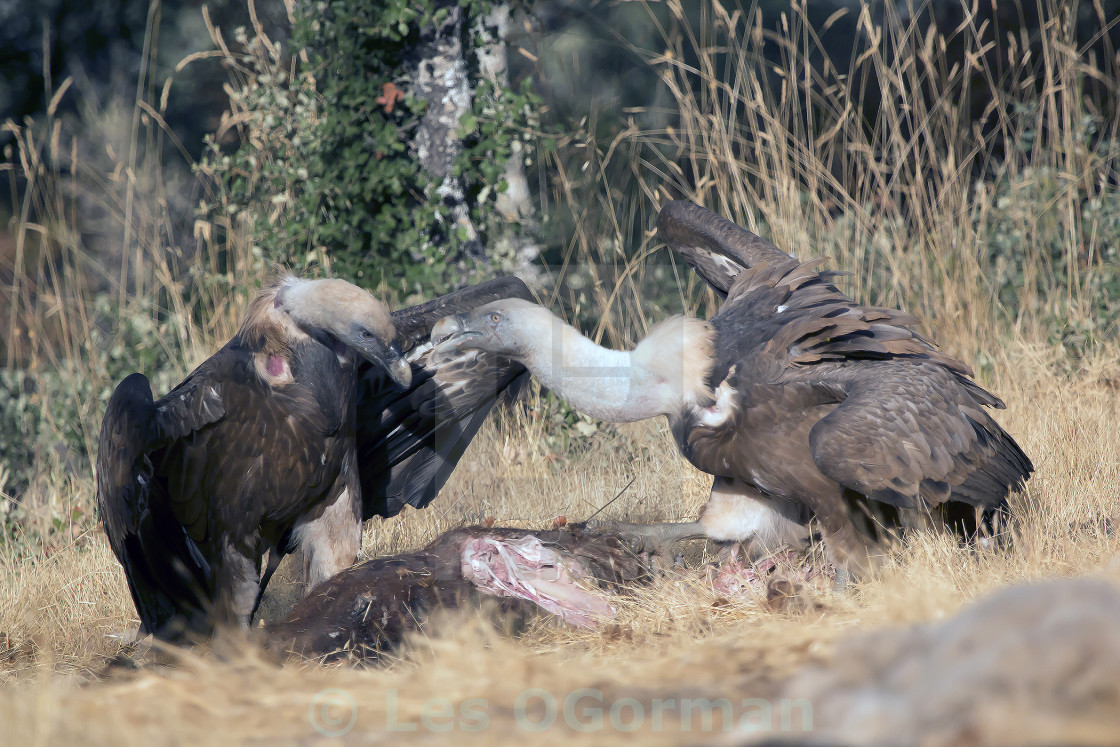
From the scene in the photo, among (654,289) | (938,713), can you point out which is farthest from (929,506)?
(654,289)

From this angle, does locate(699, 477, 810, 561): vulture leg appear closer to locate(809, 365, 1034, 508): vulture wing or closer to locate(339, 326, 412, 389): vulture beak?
locate(809, 365, 1034, 508): vulture wing

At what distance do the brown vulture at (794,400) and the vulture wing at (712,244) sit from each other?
2.47 feet

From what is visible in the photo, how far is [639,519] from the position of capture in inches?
205

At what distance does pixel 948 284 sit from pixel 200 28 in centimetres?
940

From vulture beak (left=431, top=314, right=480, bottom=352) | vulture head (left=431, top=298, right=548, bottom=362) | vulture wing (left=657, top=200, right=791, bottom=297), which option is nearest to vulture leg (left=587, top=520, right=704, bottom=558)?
vulture head (left=431, top=298, right=548, bottom=362)

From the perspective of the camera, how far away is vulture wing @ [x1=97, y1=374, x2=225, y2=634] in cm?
386

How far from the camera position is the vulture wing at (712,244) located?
5.07m

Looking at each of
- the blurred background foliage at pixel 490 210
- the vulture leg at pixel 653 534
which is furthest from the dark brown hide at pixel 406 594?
the blurred background foliage at pixel 490 210

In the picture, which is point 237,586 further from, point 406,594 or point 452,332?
point 452,332

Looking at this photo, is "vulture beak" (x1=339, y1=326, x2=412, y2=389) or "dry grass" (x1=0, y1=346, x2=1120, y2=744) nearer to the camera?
"dry grass" (x1=0, y1=346, x2=1120, y2=744)

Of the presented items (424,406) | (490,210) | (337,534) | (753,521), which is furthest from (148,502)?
(490,210)

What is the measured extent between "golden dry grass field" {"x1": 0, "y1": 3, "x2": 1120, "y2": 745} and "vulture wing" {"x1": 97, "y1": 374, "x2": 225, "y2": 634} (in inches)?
13.1

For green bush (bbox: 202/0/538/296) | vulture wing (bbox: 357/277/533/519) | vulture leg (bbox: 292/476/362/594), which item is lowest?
vulture leg (bbox: 292/476/362/594)

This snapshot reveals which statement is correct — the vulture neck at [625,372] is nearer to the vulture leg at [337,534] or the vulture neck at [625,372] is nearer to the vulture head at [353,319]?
the vulture head at [353,319]
